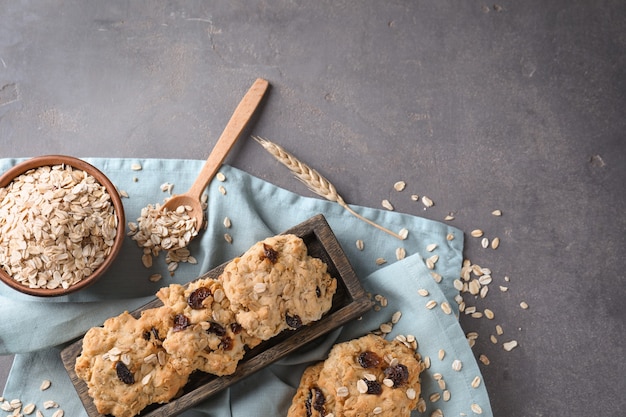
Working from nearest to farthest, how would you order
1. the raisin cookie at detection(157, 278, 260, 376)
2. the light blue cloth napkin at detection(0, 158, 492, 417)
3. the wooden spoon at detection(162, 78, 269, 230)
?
the raisin cookie at detection(157, 278, 260, 376) → the light blue cloth napkin at detection(0, 158, 492, 417) → the wooden spoon at detection(162, 78, 269, 230)

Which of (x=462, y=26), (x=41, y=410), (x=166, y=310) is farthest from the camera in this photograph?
(x=462, y=26)

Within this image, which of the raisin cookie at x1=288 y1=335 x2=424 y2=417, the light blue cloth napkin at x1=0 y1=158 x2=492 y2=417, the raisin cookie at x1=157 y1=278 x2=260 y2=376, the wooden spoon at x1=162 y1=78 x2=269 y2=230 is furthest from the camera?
the wooden spoon at x1=162 y1=78 x2=269 y2=230

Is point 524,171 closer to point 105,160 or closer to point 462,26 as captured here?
point 462,26

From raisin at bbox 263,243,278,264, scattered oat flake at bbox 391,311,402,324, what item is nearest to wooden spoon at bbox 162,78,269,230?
raisin at bbox 263,243,278,264

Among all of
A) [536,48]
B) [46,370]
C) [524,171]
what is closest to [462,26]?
[536,48]

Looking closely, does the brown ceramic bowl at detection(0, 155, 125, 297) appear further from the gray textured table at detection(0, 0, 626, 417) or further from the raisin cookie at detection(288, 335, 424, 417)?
the raisin cookie at detection(288, 335, 424, 417)

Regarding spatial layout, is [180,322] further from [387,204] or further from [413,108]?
[413,108]

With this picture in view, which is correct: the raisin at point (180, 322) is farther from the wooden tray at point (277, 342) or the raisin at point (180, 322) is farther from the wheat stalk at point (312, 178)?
the wheat stalk at point (312, 178)
